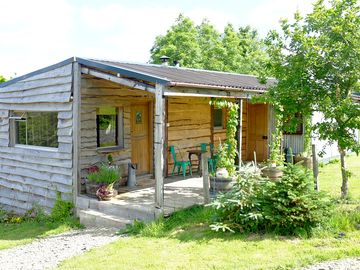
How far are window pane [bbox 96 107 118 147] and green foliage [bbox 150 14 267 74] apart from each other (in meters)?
20.5

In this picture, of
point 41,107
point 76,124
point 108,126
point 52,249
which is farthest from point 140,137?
point 52,249

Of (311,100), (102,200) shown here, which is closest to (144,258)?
(102,200)

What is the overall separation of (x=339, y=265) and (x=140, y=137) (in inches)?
284

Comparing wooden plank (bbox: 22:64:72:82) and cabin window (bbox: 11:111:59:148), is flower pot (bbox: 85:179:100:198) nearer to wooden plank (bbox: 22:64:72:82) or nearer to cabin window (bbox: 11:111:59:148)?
cabin window (bbox: 11:111:59:148)

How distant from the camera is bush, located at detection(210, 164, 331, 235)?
21.6 feet

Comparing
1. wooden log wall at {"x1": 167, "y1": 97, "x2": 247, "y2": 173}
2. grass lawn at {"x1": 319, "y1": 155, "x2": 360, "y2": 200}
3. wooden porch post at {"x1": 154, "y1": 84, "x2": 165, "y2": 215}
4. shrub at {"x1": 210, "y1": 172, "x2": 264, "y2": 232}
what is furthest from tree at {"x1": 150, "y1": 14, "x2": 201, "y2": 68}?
shrub at {"x1": 210, "y1": 172, "x2": 264, "y2": 232}

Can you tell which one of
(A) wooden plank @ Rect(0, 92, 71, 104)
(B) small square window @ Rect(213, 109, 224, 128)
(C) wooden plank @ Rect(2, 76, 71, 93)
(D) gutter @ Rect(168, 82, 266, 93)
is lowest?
(B) small square window @ Rect(213, 109, 224, 128)

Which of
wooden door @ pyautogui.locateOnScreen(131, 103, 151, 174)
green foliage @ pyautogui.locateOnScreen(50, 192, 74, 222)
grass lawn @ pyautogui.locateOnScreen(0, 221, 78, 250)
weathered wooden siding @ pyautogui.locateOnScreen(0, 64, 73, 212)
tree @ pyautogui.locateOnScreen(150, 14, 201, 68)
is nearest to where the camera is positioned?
grass lawn @ pyautogui.locateOnScreen(0, 221, 78, 250)

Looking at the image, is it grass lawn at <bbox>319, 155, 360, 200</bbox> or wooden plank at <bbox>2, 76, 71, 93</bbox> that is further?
wooden plank at <bbox>2, 76, 71, 93</bbox>

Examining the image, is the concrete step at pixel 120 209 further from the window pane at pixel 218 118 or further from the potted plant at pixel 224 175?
the window pane at pixel 218 118

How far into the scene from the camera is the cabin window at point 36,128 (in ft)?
34.4

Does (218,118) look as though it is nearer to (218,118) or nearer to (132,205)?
(218,118)

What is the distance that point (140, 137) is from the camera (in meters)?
11.5

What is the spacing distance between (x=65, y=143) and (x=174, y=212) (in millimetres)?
3562
